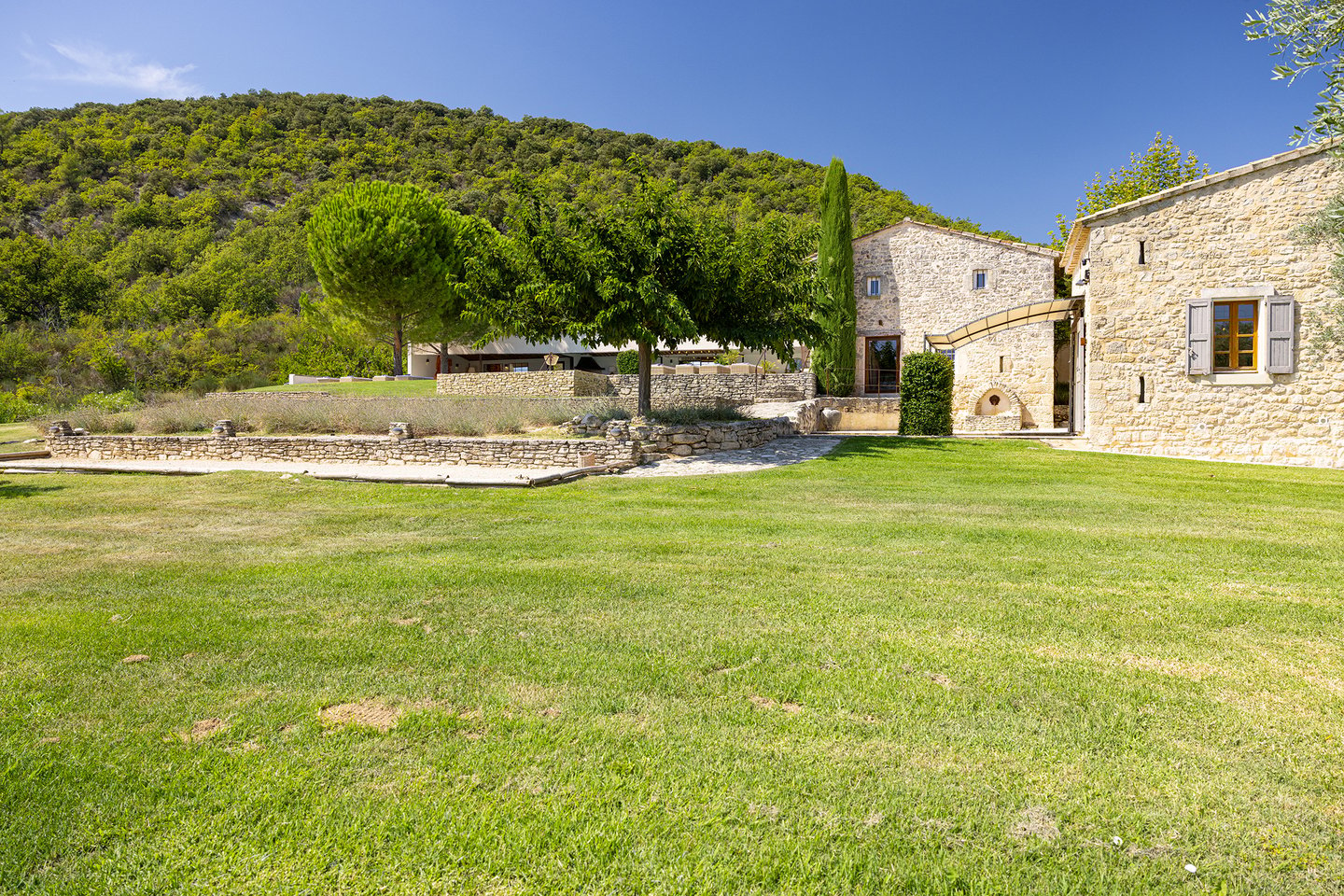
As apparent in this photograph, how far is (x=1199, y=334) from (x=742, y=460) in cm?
960

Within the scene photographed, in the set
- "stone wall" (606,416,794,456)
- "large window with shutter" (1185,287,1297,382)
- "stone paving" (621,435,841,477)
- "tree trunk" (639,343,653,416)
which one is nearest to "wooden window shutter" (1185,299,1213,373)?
"large window with shutter" (1185,287,1297,382)

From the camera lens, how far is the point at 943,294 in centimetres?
2575

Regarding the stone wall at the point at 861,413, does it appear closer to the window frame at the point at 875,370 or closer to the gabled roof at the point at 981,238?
the window frame at the point at 875,370

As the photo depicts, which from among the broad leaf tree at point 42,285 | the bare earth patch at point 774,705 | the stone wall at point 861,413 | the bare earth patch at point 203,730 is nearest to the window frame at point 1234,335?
the stone wall at point 861,413

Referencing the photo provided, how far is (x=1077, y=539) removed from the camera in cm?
630

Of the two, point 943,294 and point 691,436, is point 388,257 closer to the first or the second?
point 691,436

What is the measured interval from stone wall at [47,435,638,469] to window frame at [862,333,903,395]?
16.5 m

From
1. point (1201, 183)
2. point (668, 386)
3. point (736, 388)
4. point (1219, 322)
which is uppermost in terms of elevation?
point (1201, 183)

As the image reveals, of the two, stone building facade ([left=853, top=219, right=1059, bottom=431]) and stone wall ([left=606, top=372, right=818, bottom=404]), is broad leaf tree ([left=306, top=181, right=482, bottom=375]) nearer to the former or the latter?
stone wall ([left=606, top=372, right=818, bottom=404])

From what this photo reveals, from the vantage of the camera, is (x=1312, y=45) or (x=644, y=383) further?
(x=644, y=383)

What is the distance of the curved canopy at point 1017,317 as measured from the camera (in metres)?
17.4

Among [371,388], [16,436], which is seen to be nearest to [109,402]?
[16,436]

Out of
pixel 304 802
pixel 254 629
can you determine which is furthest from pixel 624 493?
pixel 304 802

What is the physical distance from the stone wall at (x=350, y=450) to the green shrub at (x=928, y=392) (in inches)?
312
